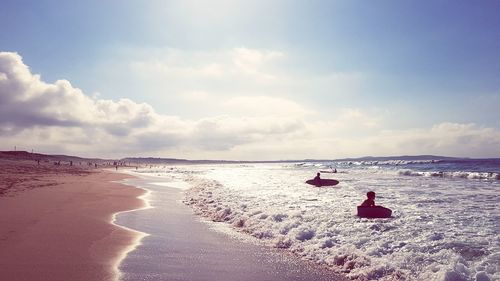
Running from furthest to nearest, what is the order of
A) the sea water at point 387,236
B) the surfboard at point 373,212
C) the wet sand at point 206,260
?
the surfboard at point 373,212
the sea water at point 387,236
the wet sand at point 206,260

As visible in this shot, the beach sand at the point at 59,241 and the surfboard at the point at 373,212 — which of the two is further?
the surfboard at the point at 373,212

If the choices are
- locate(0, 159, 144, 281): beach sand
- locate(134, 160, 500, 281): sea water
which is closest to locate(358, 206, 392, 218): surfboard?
locate(134, 160, 500, 281): sea water

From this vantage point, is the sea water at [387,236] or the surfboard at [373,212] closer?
the sea water at [387,236]

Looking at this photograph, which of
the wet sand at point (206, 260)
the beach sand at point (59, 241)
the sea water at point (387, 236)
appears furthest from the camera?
the sea water at point (387, 236)

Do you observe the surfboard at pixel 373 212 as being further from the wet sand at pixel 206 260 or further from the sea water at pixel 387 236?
the wet sand at pixel 206 260

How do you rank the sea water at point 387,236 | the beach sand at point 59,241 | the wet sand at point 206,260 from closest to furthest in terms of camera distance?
the beach sand at point 59,241, the wet sand at point 206,260, the sea water at point 387,236

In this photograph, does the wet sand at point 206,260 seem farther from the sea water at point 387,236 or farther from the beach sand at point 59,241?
the sea water at point 387,236

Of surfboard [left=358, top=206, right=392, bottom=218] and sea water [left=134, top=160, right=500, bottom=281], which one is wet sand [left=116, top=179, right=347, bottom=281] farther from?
surfboard [left=358, top=206, right=392, bottom=218]

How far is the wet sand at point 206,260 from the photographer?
25.4ft

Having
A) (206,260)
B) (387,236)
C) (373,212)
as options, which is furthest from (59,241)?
(373,212)

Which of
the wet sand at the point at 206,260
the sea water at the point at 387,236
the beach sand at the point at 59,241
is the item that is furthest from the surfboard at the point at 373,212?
the beach sand at the point at 59,241

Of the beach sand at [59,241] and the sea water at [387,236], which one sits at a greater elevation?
the beach sand at [59,241]

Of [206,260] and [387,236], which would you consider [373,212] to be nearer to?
[387,236]

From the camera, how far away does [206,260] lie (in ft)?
29.3
